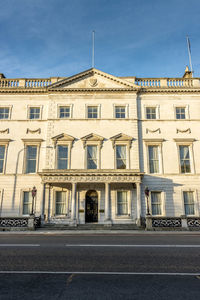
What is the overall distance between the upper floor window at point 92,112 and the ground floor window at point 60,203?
8.75 metres

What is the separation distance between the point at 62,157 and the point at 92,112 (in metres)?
5.99

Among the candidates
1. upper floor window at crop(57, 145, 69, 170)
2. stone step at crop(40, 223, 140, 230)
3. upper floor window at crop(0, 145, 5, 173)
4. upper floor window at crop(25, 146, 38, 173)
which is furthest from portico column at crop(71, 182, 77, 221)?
upper floor window at crop(0, 145, 5, 173)

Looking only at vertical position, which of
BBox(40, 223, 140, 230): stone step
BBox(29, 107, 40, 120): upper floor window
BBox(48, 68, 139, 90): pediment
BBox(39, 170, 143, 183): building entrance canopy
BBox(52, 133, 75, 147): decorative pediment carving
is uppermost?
→ BBox(48, 68, 139, 90): pediment

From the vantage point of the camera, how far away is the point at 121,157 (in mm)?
22469

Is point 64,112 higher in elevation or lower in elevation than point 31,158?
higher

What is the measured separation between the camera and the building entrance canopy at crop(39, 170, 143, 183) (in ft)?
65.8

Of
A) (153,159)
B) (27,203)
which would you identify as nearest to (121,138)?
(153,159)

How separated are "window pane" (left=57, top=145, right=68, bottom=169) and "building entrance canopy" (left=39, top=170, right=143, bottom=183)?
83.3 inches

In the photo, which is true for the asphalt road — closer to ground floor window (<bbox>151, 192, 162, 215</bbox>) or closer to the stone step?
the stone step

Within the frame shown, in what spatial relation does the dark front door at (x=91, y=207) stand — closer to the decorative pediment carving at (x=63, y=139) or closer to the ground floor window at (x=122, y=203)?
the ground floor window at (x=122, y=203)

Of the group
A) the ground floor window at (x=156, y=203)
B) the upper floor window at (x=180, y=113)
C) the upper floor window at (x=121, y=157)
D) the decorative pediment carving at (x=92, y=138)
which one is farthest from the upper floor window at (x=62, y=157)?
the upper floor window at (x=180, y=113)

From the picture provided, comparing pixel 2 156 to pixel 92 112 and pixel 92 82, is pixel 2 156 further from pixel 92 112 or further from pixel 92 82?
pixel 92 82

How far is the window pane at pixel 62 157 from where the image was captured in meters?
22.3

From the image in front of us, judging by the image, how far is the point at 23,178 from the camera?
21.9m
